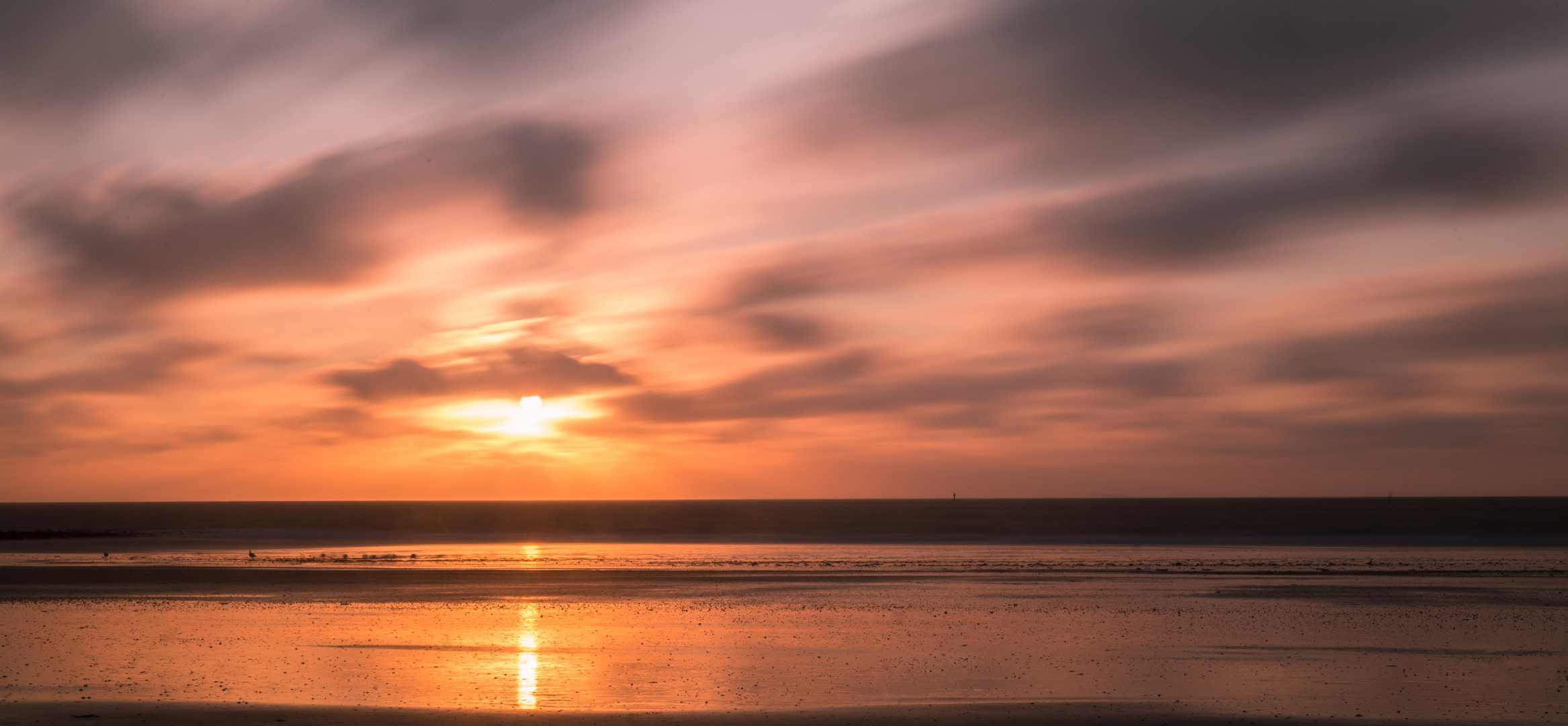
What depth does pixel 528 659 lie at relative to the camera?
81.9ft

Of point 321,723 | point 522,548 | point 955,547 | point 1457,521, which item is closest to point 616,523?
point 522,548

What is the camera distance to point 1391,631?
29.6m

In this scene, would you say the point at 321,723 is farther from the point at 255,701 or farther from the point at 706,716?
the point at 706,716

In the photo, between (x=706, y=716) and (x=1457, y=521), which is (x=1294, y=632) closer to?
(x=706, y=716)

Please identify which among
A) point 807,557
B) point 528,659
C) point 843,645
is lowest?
point 807,557

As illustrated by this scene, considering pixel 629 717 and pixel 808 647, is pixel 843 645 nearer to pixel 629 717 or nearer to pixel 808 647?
pixel 808 647

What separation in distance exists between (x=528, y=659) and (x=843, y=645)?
8.21 meters

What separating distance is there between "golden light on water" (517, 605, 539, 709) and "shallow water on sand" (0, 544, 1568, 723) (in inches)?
4.2

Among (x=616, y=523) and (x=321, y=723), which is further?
(x=616, y=523)

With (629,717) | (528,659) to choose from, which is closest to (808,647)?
(528,659)

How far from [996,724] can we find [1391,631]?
1796cm

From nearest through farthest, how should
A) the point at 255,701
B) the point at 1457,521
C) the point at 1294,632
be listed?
1. the point at 255,701
2. the point at 1294,632
3. the point at 1457,521

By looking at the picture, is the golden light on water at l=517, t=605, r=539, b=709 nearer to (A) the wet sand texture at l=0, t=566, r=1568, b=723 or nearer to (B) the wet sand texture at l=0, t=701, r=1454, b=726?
(A) the wet sand texture at l=0, t=566, r=1568, b=723

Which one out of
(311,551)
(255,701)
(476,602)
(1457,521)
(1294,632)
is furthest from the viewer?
(1457,521)
